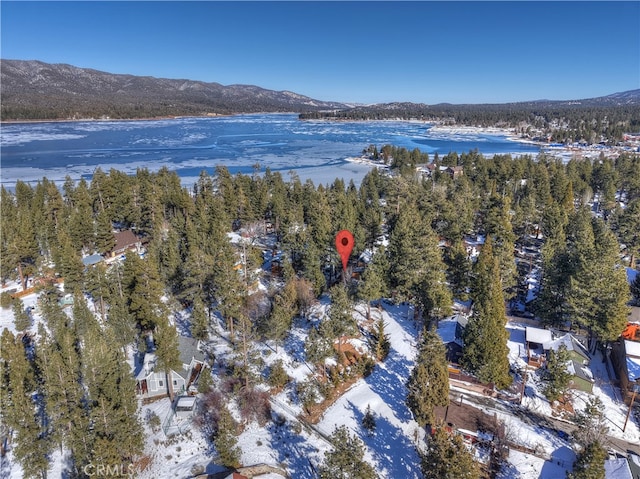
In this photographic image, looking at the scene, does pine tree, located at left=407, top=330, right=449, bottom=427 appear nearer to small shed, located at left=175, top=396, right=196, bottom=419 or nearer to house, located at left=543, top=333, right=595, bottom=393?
house, located at left=543, top=333, right=595, bottom=393

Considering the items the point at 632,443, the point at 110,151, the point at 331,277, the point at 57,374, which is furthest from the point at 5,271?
the point at 110,151

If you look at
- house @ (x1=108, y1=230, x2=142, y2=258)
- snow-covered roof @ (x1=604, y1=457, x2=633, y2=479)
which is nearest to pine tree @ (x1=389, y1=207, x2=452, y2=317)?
snow-covered roof @ (x1=604, y1=457, x2=633, y2=479)

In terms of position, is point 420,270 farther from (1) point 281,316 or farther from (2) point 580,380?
(2) point 580,380

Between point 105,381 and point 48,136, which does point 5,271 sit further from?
point 48,136

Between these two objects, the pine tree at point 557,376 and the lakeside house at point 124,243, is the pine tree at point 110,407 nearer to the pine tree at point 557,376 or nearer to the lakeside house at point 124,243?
the pine tree at point 557,376

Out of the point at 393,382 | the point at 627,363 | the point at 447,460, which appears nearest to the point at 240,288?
the point at 393,382

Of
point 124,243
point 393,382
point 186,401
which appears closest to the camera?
point 186,401

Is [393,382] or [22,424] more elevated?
[22,424]
